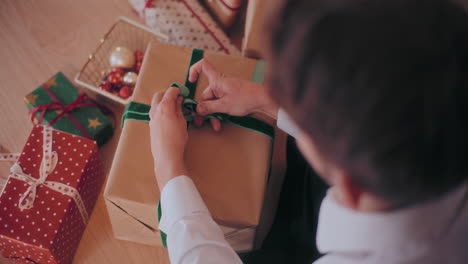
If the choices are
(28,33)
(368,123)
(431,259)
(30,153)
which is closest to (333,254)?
(431,259)

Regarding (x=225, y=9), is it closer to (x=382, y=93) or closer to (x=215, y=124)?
(x=215, y=124)

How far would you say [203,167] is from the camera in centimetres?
60

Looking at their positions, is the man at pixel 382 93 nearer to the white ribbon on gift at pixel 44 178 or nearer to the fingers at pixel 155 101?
the fingers at pixel 155 101

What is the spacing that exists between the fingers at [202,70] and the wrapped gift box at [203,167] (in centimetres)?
4

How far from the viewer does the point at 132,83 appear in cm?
87

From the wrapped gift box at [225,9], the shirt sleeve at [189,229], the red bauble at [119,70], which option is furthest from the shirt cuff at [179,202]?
the wrapped gift box at [225,9]

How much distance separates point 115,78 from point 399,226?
72 cm

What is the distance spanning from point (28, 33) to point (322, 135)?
0.98 metres

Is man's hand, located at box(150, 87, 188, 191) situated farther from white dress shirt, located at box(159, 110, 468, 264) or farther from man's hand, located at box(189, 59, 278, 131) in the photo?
white dress shirt, located at box(159, 110, 468, 264)

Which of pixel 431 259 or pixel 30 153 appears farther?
pixel 30 153

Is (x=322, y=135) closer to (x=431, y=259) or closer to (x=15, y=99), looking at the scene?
(x=431, y=259)

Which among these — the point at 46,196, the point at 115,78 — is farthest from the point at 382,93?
the point at 115,78

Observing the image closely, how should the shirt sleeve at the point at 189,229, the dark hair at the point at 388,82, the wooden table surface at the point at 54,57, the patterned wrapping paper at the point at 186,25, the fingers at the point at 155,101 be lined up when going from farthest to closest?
the patterned wrapping paper at the point at 186,25
the wooden table surface at the point at 54,57
the fingers at the point at 155,101
the shirt sleeve at the point at 189,229
the dark hair at the point at 388,82

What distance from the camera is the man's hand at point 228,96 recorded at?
61cm
